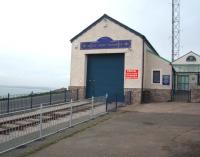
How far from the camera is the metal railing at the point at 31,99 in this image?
59.1 ft

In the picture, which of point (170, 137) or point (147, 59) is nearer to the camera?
point (170, 137)

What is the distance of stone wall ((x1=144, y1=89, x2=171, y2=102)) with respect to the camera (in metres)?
24.7

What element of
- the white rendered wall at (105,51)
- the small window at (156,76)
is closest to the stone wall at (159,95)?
the small window at (156,76)

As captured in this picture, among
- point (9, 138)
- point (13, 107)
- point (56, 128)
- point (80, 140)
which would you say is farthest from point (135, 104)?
point (9, 138)

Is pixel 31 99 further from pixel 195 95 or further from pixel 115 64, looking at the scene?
pixel 195 95

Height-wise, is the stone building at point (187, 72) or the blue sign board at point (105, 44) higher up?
the blue sign board at point (105, 44)

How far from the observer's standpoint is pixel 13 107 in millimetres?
18391

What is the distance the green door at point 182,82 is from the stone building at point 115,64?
11225 millimetres

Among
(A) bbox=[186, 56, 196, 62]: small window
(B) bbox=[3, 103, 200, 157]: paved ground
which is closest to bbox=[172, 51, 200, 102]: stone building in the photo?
(A) bbox=[186, 56, 196, 62]: small window

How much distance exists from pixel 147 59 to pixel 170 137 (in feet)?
45.0

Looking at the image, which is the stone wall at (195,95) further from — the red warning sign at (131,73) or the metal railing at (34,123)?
the metal railing at (34,123)

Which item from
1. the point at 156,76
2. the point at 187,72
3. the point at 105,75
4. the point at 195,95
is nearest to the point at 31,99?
the point at 105,75

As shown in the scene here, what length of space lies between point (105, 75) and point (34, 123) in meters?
13.7

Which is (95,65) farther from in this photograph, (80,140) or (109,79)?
(80,140)
